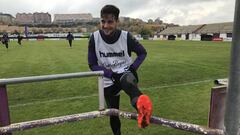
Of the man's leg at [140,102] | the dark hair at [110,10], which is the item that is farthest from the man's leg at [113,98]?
the dark hair at [110,10]

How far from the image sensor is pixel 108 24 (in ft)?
11.9

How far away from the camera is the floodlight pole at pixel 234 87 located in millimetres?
1925

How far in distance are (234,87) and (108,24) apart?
1.96m

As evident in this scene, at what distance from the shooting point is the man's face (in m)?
3.57

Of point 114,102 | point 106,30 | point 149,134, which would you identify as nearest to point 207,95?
point 149,134

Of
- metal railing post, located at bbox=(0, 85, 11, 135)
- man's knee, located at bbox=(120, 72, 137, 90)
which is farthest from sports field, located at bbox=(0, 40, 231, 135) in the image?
metal railing post, located at bbox=(0, 85, 11, 135)

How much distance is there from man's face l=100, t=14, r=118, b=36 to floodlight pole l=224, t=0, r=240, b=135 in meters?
1.86

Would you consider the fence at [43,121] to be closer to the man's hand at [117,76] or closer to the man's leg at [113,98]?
the man's hand at [117,76]

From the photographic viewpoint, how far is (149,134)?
16.8 feet

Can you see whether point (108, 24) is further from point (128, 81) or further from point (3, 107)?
point (3, 107)

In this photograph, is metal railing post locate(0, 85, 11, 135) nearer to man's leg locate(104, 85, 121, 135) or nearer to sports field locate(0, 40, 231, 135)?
man's leg locate(104, 85, 121, 135)

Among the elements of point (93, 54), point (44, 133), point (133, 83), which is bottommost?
point (44, 133)

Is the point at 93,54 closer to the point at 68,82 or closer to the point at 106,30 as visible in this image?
the point at 106,30

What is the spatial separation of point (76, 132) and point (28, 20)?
156 meters
